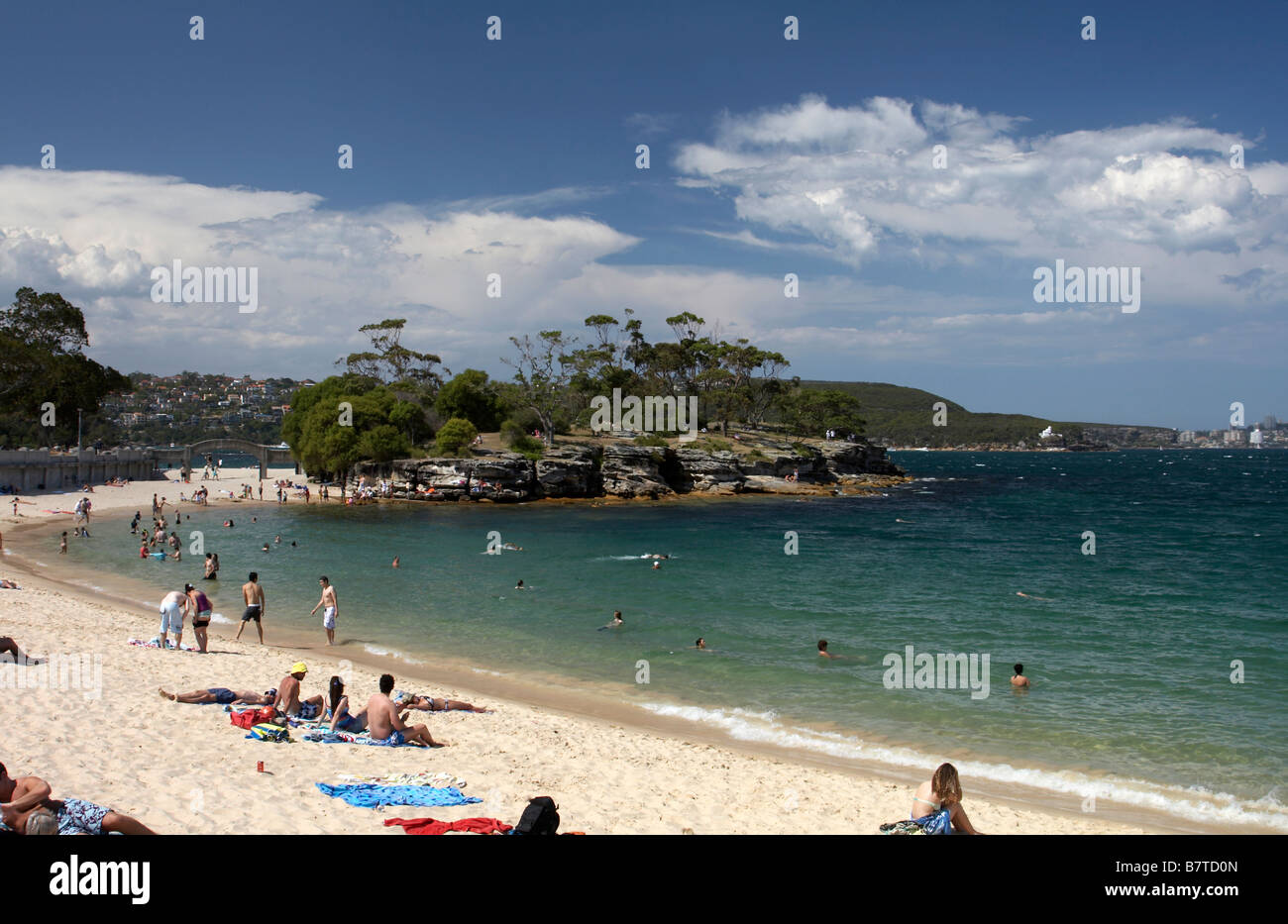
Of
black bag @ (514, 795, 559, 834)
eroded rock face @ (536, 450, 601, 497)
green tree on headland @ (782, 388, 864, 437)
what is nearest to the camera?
black bag @ (514, 795, 559, 834)

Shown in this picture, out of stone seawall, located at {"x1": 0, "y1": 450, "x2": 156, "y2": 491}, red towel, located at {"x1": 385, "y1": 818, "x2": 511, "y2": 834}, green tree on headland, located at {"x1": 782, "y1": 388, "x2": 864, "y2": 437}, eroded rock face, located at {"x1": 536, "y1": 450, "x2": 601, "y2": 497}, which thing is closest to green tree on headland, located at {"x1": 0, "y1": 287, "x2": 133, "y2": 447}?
stone seawall, located at {"x1": 0, "y1": 450, "x2": 156, "y2": 491}

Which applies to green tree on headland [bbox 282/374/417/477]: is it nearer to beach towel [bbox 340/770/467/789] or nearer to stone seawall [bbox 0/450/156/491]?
stone seawall [bbox 0/450/156/491]

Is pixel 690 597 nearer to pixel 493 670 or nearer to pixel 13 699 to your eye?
pixel 493 670

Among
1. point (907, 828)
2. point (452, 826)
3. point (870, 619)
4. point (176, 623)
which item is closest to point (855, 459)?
point (870, 619)

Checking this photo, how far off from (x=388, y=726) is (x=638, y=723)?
5.34 meters

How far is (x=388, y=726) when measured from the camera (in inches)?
469

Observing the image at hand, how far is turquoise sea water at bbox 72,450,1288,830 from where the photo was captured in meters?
14.2

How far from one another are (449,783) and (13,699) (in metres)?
7.36

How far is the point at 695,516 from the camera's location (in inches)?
2120

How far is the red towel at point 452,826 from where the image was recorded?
315 inches

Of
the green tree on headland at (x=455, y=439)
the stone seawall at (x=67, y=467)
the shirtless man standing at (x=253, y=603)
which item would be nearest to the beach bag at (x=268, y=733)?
the shirtless man standing at (x=253, y=603)

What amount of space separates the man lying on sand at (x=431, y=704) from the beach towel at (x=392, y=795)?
449 centimetres

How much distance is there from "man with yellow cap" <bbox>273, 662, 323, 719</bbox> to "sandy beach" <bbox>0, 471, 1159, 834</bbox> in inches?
36.7
